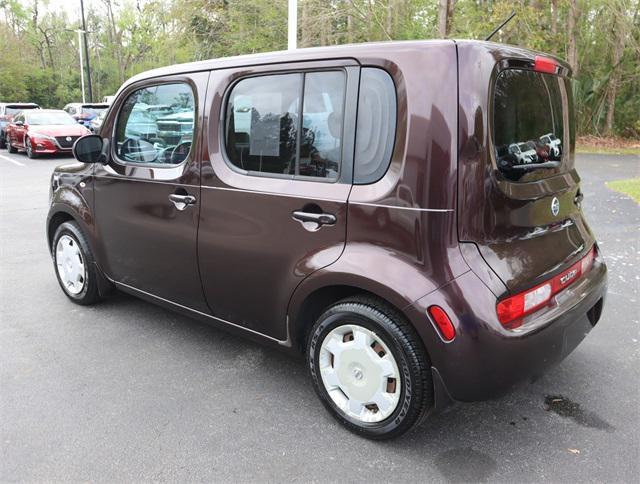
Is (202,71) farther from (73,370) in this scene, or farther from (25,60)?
(25,60)

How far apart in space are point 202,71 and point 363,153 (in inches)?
51.5

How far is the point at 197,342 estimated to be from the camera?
12.6 feet

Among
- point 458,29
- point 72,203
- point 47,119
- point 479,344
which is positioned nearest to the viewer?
point 479,344

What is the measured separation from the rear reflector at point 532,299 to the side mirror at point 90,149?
9.70 ft

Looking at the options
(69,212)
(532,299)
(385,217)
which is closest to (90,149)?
(69,212)

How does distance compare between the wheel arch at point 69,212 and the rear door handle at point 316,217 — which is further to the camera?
the wheel arch at point 69,212

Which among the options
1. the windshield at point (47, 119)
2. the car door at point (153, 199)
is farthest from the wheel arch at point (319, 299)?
the windshield at point (47, 119)

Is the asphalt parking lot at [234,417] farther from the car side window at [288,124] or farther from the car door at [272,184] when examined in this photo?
the car side window at [288,124]

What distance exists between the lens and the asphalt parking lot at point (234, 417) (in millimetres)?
2502

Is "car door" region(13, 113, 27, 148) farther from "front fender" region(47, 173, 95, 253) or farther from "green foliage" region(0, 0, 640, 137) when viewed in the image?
"front fender" region(47, 173, 95, 253)

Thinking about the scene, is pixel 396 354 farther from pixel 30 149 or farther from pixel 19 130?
pixel 19 130

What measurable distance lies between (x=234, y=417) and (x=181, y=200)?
1.31 metres

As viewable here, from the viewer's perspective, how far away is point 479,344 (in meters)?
2.29

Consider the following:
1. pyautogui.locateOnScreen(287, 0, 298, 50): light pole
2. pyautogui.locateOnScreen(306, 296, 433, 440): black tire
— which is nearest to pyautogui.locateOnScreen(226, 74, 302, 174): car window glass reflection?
pyautogui.locateOnScreen(306, 296, 433, 440): black tire
